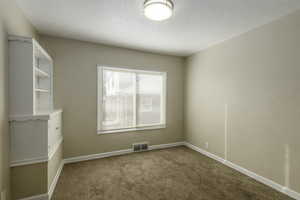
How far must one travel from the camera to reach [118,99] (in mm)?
3379

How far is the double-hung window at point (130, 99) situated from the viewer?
3229 millimetres

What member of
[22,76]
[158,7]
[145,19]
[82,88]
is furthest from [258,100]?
[22,76]

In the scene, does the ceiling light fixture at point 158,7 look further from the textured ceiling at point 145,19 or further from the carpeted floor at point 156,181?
the carpeted floor at point 156,181

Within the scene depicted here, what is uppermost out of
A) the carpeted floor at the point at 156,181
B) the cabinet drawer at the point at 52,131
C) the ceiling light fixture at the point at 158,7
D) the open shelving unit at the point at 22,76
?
the ceiling light fixture at the point at 158,7

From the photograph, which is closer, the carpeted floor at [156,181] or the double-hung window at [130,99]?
the carpeted floor at [156,181]

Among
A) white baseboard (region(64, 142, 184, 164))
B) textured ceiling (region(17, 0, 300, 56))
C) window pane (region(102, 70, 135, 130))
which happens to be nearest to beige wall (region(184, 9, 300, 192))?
textured ceiling (region(17, 0, 300, 56))

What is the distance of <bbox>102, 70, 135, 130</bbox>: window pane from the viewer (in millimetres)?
3250

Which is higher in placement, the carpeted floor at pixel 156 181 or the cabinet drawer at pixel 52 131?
the cabinet drawer at pixel 52 131

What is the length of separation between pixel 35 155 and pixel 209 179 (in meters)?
2.62

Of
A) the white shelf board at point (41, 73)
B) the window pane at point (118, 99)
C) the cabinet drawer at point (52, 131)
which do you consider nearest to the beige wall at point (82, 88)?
the window pane at point (118, 99)

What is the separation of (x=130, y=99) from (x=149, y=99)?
54cm

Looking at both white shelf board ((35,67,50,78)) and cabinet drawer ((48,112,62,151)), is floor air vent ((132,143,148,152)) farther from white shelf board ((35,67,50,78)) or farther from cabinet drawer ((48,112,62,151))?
white shelf board ((35,67,50,78))

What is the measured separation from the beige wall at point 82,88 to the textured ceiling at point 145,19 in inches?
9.3

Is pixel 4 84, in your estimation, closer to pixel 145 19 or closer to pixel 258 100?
pixel 145 19
